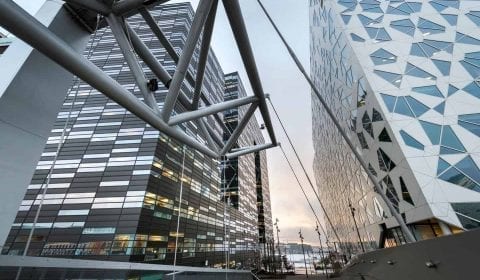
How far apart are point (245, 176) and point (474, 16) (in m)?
81.2

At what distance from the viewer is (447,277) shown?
106 inches

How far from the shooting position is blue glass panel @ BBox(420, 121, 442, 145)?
Result: 55.1 ft

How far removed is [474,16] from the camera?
20.7 meters

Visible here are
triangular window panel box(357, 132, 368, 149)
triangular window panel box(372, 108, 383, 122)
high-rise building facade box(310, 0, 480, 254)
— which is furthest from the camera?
triangular window panel box(357, 132, 368, 149)

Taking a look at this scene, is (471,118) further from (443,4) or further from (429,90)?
(443,4)

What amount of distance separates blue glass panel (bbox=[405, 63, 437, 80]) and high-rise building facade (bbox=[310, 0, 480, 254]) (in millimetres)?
76

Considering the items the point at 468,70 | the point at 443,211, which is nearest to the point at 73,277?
the point at 443,211

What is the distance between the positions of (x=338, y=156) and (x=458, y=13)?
1998cm

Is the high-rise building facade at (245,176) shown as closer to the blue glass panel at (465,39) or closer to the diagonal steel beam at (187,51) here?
the blue glass panel at (465,39)

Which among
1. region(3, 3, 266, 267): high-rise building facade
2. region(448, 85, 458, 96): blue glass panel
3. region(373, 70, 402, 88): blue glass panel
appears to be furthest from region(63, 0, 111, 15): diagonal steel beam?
region(448, 85, 458, 96): blue glass panel

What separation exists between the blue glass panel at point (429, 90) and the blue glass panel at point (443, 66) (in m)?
1.77

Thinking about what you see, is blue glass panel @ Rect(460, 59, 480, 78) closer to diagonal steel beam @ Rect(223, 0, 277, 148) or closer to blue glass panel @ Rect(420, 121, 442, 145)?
blue glass panel @ Rect(420, 121, 442, 145)

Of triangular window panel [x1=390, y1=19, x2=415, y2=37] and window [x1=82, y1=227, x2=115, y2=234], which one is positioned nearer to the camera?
triangular window panel [x1=390, y1=19, x2=415, y2=37]

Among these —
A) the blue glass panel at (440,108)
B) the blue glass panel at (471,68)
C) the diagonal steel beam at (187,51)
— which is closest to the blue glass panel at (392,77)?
the blue glass panel at (440,108)
